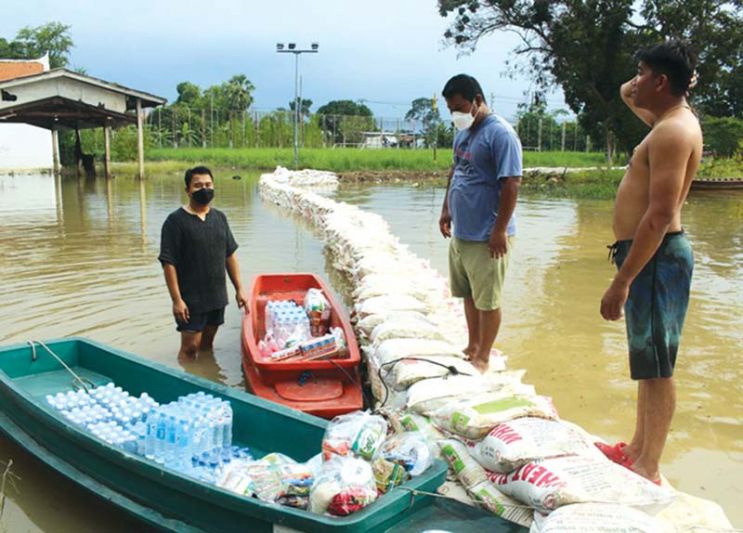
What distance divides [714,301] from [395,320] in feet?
14.6

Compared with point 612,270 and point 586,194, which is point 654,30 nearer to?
point 586,194

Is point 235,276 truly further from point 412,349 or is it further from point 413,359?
point 413,359

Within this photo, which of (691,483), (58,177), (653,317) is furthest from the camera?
(58,177)

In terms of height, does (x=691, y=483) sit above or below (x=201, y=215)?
below

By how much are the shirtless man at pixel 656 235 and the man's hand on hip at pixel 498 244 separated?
116 centimetres

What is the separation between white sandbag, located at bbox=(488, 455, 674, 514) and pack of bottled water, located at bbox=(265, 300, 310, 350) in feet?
8.65

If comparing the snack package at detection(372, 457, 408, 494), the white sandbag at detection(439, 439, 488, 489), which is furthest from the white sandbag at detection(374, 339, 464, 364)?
the snack package at detection(372, 457, 408, 494)

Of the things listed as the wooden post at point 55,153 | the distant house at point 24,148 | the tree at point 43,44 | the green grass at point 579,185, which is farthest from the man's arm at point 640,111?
the tree at point 43,44

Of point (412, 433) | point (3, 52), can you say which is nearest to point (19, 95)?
point (412, 433)

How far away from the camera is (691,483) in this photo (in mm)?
3729

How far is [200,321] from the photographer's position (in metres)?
5.12

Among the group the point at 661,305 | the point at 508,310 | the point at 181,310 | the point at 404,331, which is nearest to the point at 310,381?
the point at 404,331

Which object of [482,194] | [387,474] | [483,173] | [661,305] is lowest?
[387,474]

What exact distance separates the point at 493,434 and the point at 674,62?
1.65m
